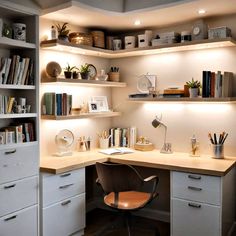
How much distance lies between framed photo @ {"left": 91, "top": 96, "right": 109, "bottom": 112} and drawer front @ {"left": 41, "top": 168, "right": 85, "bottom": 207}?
3.13 ft

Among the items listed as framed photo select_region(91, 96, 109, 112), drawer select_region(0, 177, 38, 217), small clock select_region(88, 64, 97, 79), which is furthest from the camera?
framed photo select_region(91, 96, 109, 112)

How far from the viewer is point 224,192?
108 inches

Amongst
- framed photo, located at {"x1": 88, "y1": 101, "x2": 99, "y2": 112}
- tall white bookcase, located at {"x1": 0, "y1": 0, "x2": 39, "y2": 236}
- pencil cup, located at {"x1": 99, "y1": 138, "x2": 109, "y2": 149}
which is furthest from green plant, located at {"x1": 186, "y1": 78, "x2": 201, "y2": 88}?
tall white bookcase, located at {"x1": 0, "y1": 0, "x2": 39, "y2": 236}

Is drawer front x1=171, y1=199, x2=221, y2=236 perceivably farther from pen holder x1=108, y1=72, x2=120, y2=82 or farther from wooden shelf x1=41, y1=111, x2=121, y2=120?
pen holder x1=108, y1=72, x2=120, y2=82

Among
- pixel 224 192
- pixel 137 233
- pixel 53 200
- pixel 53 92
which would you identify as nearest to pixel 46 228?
A: pixel 53 200

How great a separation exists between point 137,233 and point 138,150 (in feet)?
3.03

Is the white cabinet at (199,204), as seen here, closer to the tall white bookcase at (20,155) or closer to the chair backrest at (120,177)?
the chair backrest at (120,177)

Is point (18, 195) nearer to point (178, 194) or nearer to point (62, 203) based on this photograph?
point (62, 203)

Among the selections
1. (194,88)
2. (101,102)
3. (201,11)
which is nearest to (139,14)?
(201,11)

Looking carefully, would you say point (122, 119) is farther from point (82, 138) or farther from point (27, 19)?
point (27, 19)

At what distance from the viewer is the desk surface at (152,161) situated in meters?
2.74

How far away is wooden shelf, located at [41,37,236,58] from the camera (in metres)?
3.02

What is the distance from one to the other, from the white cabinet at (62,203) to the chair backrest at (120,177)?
1.43 feet

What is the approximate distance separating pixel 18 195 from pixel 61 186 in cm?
39
